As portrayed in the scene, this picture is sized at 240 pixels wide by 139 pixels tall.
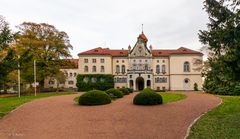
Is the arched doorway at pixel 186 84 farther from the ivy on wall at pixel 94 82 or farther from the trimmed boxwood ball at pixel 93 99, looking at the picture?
the trimmed boxwood ball at pixel 93 99

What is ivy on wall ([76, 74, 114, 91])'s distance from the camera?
211ft

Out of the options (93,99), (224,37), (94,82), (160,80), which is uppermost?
(224,37)

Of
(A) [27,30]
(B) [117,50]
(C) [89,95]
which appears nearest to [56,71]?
(A) [27,30]

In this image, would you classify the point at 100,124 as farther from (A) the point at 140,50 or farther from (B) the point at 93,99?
(A) the point at 140,50

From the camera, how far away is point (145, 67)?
67.8m

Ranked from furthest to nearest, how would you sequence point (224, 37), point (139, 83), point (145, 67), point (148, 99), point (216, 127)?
point (139, 83) → point (145, 67) → point (148, 99) → point (216, 127) → point (224, 37)

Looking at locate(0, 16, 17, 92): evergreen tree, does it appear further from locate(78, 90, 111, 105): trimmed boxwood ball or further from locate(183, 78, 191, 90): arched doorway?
locate(183, 78, 191, 90): arched doorway

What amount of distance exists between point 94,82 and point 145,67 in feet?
40.0

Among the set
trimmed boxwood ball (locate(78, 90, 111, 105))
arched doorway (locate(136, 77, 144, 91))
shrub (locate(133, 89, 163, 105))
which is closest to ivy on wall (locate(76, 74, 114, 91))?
arched doorway (locate(136, 77, 144, 91))

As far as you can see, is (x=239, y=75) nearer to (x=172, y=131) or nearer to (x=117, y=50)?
(x=172, y=131)

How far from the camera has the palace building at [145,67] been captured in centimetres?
6688

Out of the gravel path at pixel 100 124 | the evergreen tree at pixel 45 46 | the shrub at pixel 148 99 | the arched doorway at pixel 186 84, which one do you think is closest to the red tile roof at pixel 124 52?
the arched doorway at pixel 186 84

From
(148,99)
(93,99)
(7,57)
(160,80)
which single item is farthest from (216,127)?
(160,80)

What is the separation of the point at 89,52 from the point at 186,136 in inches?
2223
